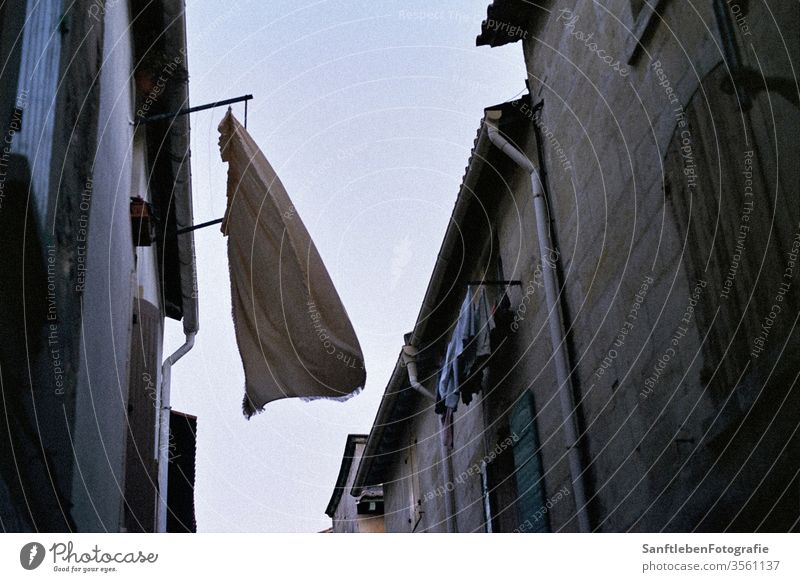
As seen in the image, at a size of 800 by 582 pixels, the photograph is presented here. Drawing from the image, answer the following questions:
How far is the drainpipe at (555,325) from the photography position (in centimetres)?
738

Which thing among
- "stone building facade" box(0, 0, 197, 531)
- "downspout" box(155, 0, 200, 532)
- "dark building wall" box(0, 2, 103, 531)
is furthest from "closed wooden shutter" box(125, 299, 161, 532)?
"dark building wall" box(0, 2, 103, 531)

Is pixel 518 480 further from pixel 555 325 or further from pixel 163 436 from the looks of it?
pixel 163 436

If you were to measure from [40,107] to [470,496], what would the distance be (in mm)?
7737

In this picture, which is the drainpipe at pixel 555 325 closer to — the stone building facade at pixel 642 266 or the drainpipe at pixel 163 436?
the stone building facade at pixel 642 266

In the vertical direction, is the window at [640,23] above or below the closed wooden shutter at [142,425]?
above

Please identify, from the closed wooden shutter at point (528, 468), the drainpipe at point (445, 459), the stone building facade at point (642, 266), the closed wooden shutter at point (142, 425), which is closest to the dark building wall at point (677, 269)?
the stone building facade at point (642, 266)

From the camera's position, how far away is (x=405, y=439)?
15336mm

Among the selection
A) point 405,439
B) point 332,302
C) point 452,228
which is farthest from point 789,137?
point 405,439

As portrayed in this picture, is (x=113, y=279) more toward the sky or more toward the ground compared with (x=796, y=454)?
more toward the sky

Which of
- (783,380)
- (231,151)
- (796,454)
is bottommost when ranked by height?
(796,454)
